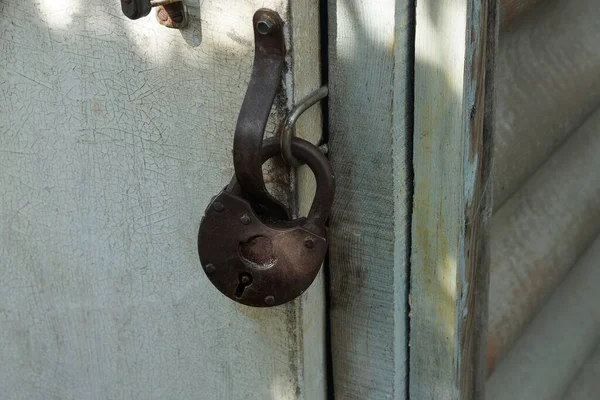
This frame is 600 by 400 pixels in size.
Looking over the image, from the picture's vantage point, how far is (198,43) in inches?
50.1

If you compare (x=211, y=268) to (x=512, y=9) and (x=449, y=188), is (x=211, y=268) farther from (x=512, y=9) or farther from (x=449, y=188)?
(x=512, y=9)

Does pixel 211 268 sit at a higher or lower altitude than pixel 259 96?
lower

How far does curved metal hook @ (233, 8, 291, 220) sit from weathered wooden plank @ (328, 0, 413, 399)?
0.48ft

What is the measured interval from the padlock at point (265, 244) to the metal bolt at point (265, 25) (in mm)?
147

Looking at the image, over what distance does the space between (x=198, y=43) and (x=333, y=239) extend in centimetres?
37

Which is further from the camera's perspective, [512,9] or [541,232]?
[541,232]

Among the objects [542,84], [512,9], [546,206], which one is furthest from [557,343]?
[512,9]

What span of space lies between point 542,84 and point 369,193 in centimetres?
76

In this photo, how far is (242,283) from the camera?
4.24ft

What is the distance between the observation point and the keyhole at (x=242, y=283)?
1.28 metres

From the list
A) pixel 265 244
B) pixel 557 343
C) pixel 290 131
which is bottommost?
pixel 557 343

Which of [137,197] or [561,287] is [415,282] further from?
[561,287]

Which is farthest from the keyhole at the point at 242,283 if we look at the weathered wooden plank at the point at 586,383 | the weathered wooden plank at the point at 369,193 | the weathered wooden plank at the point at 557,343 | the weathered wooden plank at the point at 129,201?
Answer: the weathered wooden plank at the point at 586,383

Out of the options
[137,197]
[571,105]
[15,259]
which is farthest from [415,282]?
[571,105]
